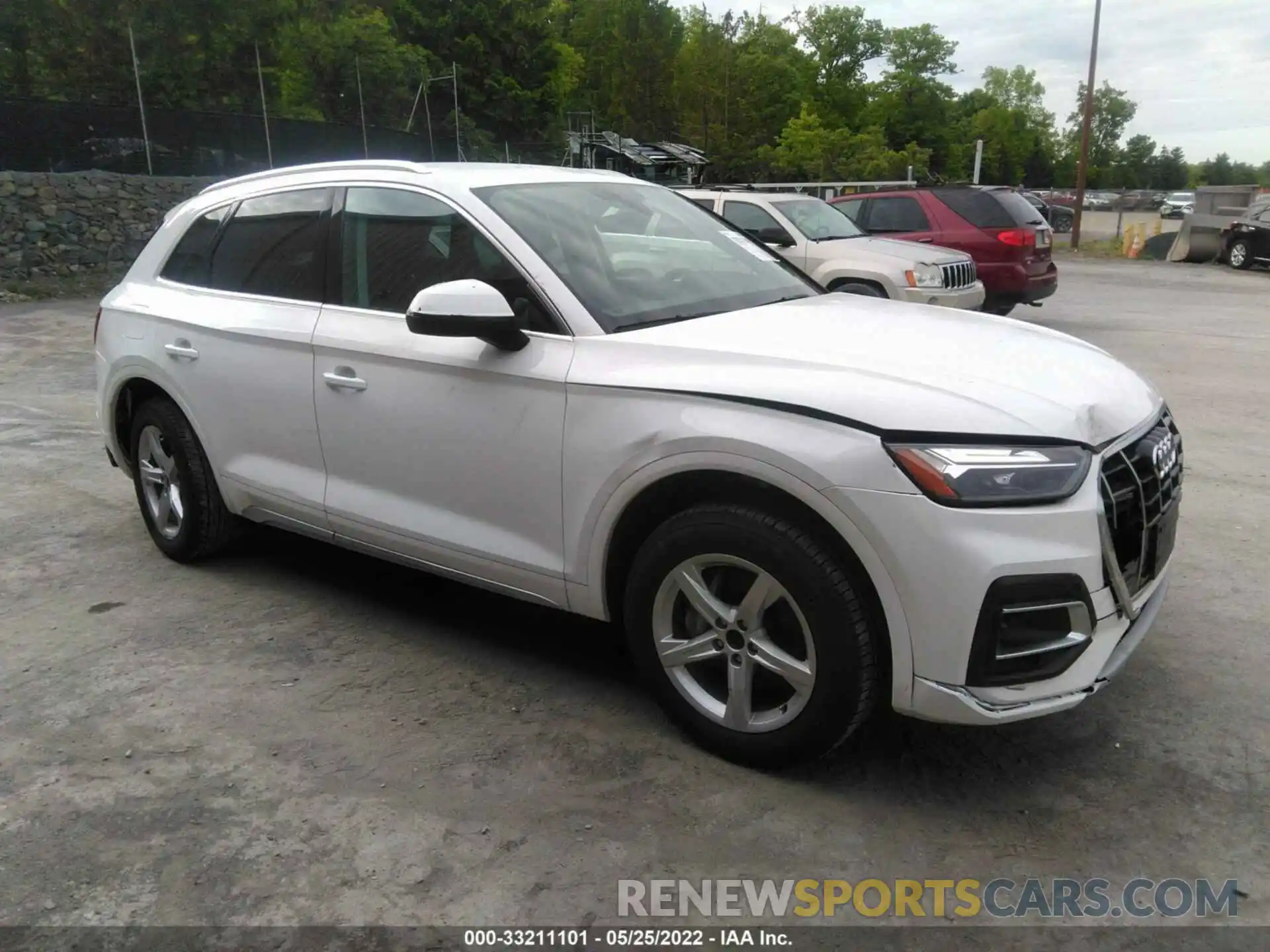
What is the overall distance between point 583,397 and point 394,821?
133cm

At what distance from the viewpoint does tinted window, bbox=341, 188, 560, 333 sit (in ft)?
11.2

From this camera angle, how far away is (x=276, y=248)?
4262 mm

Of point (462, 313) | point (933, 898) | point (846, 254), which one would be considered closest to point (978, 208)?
point (846, 254)

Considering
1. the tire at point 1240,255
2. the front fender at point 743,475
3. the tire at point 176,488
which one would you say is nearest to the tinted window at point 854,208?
the tire at point 176,488

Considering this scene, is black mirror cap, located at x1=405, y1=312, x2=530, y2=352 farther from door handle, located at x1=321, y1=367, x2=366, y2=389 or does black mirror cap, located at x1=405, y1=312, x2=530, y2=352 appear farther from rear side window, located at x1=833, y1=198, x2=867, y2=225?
rear side window, located at x1=833, y1=198, x2=867, y2=225

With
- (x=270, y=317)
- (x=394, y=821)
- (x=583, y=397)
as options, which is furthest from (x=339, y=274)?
(x=394, y=821)

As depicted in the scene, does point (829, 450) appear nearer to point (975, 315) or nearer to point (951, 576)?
point (951, 576)

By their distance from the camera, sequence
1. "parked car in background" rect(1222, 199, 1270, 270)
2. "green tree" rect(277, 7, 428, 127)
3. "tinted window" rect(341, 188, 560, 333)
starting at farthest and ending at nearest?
"green tree" rect(277, 7, 428, 127)
"parked car in background" rect(1222, 199, 1270, 270)
"tinted window" rect(341, 188, 560, 333)

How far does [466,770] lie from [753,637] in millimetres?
966

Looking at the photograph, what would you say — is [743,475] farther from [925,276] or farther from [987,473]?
[925,276]

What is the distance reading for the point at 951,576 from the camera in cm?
251

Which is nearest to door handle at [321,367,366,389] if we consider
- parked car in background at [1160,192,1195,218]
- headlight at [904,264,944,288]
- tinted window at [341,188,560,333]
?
tinted window at [341,188,560,333]

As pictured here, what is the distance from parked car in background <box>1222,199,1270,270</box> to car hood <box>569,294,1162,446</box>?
21747mm

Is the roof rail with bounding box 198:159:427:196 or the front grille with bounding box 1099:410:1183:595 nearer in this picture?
the front grille with bounding box 1099:410:1183:595
